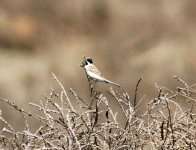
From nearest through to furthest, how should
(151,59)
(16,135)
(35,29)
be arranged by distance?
(16,135), (151,59), (35,29)

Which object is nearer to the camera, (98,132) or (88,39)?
(98,132)

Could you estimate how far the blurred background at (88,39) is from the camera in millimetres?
17781

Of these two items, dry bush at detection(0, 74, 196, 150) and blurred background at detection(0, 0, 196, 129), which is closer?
dry bush at detection(0, 74, 196, 150)

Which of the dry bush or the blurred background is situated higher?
the blurred background

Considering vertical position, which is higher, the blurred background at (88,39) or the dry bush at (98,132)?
the blurred background at (88,39)

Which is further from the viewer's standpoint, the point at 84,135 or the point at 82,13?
the point at 82,13

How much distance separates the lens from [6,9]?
18781mm

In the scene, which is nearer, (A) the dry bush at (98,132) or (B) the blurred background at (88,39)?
(A) the dry bush at (98,132)

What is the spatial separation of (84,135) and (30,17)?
15.9 meters

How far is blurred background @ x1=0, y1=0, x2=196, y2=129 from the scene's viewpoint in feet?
58.3

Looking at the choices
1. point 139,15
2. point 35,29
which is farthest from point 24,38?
point 139,15

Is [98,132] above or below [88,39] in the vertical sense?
below

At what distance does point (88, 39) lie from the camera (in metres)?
18.7

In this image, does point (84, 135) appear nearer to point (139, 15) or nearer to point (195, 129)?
point (195, 129)
